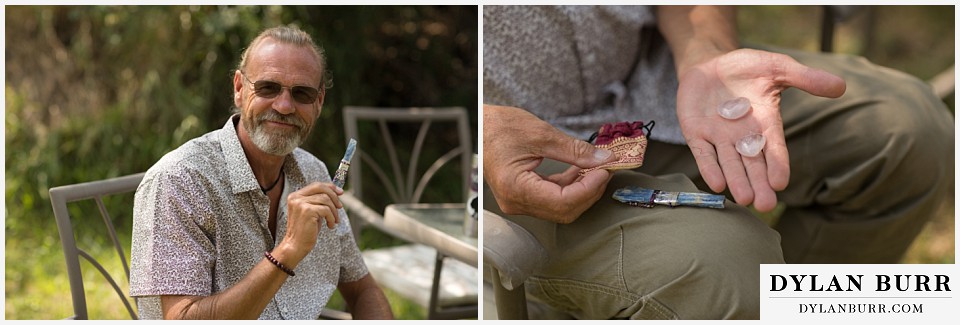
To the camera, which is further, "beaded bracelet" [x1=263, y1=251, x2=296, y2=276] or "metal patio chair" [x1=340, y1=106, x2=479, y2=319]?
"metal patio chair" [x1=340, y1=106, x2=479, y2=319]

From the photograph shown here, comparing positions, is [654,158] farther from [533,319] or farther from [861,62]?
[861,62]

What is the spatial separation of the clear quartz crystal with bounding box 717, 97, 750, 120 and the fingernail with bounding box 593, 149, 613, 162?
217 mm

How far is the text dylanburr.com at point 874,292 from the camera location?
162 cm

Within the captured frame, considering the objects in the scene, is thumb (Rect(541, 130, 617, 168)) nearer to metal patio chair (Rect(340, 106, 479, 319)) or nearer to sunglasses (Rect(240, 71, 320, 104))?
sunglasses (Rect(240, 71, 320, 104))

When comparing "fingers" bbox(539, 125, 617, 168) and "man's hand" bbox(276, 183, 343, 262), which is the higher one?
"fingers" bbox(539, 125, 617, 168)

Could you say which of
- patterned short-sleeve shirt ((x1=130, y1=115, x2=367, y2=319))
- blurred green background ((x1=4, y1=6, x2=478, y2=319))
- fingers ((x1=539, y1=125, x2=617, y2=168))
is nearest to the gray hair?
patterned short-sleeve shirt ((x1=130, y1=115, x2=367, y2=319))

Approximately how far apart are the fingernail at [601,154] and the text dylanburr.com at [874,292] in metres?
0.37

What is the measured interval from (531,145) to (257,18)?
2231mm

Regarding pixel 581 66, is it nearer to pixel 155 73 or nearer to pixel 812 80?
pixel 812 80

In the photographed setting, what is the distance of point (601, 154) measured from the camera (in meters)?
1.62

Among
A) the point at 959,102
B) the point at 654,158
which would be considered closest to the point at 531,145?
the point at 654,158

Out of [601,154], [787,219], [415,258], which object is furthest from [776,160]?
[415,258]

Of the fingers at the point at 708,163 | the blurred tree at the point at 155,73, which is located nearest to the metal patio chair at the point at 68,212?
the fingers at the point at 708,163

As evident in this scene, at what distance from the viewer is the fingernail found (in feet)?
5.28
